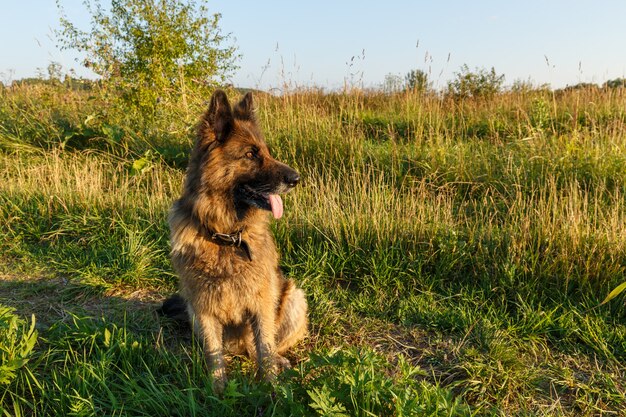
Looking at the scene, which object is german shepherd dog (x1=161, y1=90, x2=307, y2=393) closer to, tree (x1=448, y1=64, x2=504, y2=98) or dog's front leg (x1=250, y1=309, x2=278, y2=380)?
dog's front leg (x1=250, y1=309, x2=278, y2=380)

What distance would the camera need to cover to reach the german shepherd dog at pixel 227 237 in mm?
2666

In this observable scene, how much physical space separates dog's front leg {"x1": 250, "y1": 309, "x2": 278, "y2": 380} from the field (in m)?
0.15

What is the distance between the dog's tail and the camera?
10.5ft

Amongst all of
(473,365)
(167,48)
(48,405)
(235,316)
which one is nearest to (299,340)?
(235,316)

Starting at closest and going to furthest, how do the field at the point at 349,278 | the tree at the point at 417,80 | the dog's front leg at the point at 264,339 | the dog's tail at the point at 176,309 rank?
the field at the point at 349,278 → the dog's front leg at the point at 264,339 → the dog's tail at the point at 176,309 → the tree at the point at 417,80

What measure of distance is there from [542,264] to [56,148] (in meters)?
7.03

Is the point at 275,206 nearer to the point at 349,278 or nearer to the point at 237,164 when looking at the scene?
the point at 237,164

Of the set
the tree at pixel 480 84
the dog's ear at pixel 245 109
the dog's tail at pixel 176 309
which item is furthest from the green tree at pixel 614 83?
the dog's tail at pixel 176 309

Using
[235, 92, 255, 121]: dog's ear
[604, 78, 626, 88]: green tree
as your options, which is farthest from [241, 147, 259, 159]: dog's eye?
[604, 78, 626, 88]: green tree

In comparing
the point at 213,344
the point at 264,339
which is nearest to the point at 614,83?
the point at 264,339

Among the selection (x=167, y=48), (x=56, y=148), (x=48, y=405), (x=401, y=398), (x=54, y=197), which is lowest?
(x=48, y=405)

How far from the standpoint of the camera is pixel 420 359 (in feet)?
9.71

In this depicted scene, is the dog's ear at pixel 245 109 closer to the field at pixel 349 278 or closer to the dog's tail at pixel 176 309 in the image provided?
the dog's tail at pixel 176 309

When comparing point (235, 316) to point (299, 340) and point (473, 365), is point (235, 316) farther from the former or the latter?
point (473, 365)
